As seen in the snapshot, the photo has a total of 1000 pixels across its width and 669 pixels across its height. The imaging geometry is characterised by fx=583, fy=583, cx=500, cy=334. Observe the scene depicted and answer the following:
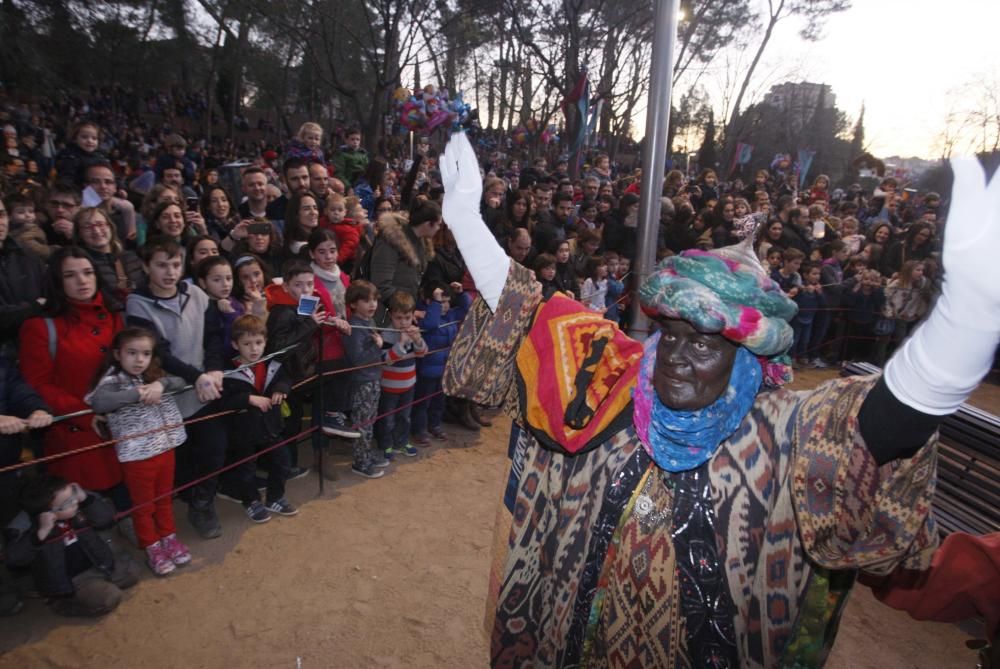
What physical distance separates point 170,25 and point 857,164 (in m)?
24.2

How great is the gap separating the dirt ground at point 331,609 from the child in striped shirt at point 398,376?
69 centimetres

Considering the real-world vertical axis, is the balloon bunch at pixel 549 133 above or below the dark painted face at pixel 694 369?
above

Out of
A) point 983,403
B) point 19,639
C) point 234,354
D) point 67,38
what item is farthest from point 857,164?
point 67,38

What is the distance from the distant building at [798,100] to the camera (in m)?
35.0

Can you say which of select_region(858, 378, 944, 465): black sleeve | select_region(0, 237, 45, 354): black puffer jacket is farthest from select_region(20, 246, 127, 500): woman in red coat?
select_region(858, 378, 944, 465): black sleeve

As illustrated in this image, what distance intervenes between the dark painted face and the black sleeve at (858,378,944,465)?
35cm

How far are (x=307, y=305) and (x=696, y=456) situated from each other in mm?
3148

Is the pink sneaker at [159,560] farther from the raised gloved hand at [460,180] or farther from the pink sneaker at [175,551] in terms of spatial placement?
the raised gloved hand at [460,180]

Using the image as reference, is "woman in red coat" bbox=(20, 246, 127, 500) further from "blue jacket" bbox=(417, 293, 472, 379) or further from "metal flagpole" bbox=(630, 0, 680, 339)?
"metal flagpole" bbox=(630, 0, 680, 339)

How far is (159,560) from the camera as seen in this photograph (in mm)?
3365

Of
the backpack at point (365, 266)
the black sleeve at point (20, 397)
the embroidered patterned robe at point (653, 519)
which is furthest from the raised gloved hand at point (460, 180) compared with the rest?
the backpack at point (365, 266)

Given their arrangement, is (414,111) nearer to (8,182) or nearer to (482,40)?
(8,182)

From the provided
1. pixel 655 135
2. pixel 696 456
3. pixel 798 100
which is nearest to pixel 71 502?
pixel 696 456

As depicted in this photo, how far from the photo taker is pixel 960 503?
3.87 m
